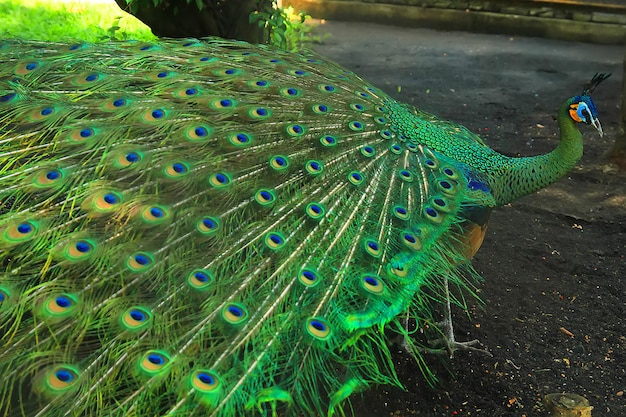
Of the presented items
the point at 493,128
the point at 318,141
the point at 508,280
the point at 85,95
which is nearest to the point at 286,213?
the point at 318,141

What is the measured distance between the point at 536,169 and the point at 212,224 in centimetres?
167

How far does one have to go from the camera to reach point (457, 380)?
2854 millimetres

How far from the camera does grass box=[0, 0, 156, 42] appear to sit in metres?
6.41

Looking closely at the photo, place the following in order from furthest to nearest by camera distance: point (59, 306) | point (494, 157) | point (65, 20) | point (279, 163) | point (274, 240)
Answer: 1. point (65, 20)
2. point (494, 157)
3. point (279, 163)
4. point (274, 240)
5. point (59, 306)

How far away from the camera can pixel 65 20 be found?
23.9 ft

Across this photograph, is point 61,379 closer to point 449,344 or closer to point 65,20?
point 449,344

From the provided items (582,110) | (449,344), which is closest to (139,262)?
(449,344)

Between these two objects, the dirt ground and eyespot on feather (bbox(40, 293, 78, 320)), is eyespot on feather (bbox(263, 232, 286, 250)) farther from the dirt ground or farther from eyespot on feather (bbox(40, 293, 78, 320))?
the dirt ground

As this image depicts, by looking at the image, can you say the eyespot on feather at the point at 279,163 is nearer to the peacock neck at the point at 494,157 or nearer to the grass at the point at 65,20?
the peacock neck at the point at 494,157

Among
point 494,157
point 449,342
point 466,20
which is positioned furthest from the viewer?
point 466,20

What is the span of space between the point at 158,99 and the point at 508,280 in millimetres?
2353

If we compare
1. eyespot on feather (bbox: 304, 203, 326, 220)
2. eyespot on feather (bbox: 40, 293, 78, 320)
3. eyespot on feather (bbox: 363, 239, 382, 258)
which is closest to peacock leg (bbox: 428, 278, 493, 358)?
eyespot on feather (bbox: 363, 239, 382, 258)

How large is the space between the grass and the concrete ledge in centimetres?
365

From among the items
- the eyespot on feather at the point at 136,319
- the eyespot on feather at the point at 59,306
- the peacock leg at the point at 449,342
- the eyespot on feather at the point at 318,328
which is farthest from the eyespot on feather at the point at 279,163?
the peacock leg at the point at 449,342
